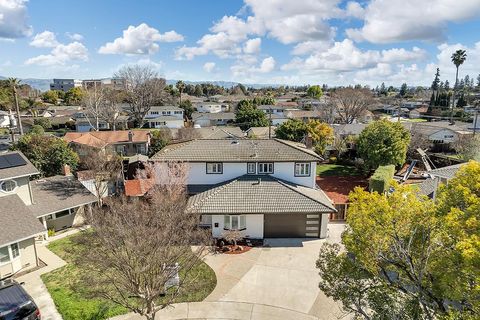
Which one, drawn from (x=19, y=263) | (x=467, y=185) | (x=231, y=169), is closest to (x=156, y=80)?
(x=231, y=169)

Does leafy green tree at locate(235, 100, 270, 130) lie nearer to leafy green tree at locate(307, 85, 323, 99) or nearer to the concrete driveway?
the concrete driveway

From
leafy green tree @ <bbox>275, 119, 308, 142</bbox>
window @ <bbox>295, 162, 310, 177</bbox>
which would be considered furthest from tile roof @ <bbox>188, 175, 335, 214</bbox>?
leafy green tree @ <bbox>275, 119, 308, 142</bbox>

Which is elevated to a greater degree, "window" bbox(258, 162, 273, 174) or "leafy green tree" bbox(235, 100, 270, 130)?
"leafy green tree" bbox(235, 100, 270, 130)

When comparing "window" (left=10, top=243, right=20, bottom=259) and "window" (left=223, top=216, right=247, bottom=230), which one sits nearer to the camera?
"window" (left=10, top=243, right=20, bottom=259)

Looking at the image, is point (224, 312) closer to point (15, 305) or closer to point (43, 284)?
point (15, 305)

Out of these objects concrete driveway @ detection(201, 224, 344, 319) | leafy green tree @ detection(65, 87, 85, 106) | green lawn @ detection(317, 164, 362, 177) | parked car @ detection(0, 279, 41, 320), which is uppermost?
leafy green tree @ detection(65, 87, 85, 106)

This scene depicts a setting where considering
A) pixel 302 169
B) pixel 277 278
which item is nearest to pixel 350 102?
pixel 302 169

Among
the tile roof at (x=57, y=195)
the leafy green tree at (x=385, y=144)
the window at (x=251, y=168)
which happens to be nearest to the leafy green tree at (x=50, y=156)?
the tile roof at (x=57, y=195)
